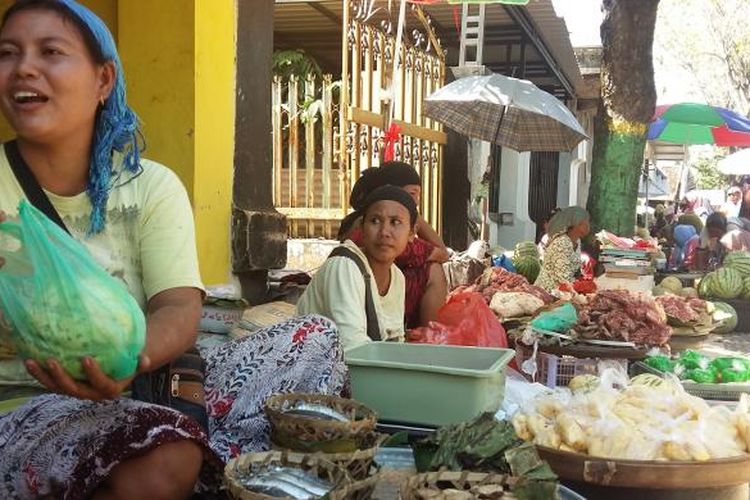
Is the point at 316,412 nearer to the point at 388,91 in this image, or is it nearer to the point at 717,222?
the point at 388,91

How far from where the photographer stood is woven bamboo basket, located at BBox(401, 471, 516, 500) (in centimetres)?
179

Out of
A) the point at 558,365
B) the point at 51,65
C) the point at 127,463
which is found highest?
the point at 51,65

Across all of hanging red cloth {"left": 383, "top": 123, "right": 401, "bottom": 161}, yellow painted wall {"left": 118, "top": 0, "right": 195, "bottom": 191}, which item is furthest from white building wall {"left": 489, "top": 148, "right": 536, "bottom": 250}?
yellow painted wall {"left": 118, "top": 0, "right": 195, "bottom": 191}

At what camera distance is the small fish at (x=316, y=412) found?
206 centimetres

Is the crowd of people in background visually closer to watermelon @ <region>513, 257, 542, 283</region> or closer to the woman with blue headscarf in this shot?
watermelon @ <region>513, 257, 542, 283</region>

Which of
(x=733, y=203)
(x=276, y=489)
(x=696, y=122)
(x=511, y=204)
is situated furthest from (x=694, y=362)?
(x=733, y=203)

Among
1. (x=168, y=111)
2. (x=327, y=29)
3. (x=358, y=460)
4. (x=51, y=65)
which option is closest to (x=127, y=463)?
(x=358, y=460)

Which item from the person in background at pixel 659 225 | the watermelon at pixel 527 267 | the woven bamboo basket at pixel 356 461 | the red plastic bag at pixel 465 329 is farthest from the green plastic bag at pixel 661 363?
the person in background at pixel 659 225

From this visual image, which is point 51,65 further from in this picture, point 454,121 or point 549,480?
point 454,121

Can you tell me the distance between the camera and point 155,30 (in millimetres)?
3869

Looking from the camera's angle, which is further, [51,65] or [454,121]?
[454,121]

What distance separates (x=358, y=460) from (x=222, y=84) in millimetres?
2757

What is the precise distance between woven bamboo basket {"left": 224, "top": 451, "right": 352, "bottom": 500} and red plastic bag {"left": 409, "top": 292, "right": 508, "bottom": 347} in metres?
2.14

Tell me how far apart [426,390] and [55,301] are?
145 centimetres
